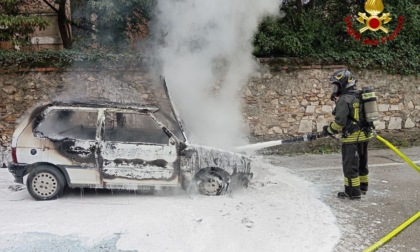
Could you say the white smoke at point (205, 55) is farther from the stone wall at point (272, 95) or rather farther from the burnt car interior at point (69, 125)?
the burnt car interior at point (69, 125)

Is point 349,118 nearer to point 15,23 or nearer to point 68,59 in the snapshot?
point 68,59

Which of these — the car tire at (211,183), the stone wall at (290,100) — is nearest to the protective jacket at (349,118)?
the car tire at (211,183)

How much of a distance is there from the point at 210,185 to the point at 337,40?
607 centimetres

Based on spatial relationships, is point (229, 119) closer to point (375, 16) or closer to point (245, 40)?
point (245, 40)

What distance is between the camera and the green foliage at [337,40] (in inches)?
359

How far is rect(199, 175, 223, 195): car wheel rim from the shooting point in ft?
18.7

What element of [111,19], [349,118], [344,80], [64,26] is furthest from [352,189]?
[64,26]

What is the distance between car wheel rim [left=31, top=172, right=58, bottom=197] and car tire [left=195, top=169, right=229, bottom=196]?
1995 mm

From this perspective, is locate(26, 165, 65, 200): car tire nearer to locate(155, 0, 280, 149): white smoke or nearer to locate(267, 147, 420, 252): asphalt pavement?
locate(155, 0, 280, 149): white smoke

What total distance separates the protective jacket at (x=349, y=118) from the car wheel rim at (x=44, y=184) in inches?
161

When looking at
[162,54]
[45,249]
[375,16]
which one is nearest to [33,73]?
[162,54]

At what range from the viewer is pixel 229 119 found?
8.16 m

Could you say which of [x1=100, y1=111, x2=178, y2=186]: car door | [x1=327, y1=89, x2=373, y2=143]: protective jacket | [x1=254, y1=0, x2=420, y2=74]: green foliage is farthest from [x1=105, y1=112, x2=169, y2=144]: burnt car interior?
[x1=254, y1=0, x2=420, y2=74]: green foliage

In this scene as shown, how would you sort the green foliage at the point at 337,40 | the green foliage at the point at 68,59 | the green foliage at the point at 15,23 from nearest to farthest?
the green foliage at the point at 15,23 → the green foliage at the point at 68,59 → the green foliage at the point at 337,40
